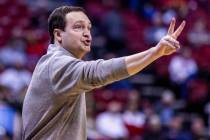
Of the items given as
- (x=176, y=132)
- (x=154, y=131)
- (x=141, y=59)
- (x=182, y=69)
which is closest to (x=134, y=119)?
(x=154, y=131)

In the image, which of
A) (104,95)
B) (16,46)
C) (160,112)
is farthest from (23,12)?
(160,112)

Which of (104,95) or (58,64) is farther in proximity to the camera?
(104,95)

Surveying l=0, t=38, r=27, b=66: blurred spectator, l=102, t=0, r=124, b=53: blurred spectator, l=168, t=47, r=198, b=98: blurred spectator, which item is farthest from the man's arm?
l=102, t=0, r=124, b=53: blurred spectator

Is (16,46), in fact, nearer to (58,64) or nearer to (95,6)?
(95,6)

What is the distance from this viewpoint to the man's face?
160 inches

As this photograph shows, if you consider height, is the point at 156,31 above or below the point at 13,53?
above

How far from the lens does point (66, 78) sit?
3.80m

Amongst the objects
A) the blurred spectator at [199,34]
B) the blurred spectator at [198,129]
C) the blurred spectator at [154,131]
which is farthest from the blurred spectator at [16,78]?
the blurred spectator at [199,34]

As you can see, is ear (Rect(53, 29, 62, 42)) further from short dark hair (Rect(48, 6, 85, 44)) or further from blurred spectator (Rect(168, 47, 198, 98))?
blurred spectator (Rect(168, 47, 198, 98))

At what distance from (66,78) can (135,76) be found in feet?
32.5

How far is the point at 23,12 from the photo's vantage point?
14.9 meters

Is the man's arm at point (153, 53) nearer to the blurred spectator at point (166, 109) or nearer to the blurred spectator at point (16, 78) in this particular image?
the blurred spectator at point (166, 109)

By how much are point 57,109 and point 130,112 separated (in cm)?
753

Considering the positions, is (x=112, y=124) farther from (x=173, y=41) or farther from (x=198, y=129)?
(x=173, y=41)
